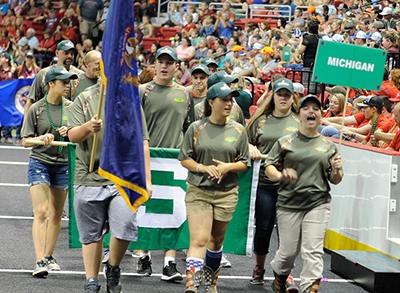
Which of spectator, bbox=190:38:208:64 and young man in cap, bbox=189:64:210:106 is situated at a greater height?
spectator, bbox=190:38:208:64

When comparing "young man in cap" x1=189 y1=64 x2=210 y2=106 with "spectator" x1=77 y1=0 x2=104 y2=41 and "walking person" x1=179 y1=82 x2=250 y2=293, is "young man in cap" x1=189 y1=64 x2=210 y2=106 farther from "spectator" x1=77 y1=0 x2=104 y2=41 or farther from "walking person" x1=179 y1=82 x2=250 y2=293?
"spectator" x1=77 y1=0 x2=104 y2=41

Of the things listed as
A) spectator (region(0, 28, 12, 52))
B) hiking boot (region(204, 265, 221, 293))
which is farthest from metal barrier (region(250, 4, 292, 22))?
hiking boot (region(204, 265, 221, 293))

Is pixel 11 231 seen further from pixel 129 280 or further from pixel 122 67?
pixel 122 67

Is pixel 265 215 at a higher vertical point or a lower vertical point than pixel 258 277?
higher

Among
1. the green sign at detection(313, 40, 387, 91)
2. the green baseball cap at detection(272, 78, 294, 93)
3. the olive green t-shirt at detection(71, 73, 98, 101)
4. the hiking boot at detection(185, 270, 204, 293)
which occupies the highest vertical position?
the green sign at detection(313, 40, 387, 91)

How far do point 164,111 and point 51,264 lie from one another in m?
2.15

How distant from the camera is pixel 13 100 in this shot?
19.0 m

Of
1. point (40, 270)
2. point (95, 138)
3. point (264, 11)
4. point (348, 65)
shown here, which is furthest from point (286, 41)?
point (95, 138)

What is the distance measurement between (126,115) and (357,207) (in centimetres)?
382

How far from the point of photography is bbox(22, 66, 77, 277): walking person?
730cm

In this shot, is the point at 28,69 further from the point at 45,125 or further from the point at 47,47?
the point at 45,125

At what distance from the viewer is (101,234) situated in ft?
20.2

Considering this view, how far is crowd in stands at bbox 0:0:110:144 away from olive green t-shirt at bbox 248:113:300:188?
1707 centimetres

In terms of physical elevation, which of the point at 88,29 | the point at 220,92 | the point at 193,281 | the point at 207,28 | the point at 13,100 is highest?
the point at 207,28
